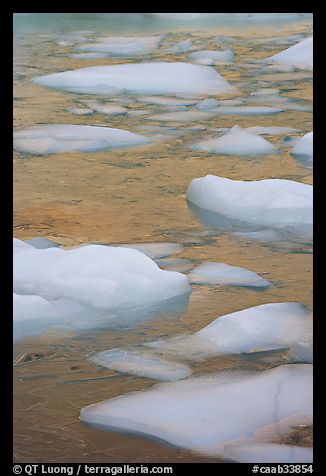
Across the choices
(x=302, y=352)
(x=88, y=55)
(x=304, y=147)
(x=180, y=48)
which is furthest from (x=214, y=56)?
(x=302, y=352)

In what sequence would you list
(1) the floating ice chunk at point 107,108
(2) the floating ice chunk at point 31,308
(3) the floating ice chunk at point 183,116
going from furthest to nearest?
(1) the floating ice chunk at point 107,108, (3) the floating ice chunk at point 183,116, (2) the floating ice chunk at point 31,308

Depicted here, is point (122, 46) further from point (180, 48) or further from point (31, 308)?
point (31, 308)

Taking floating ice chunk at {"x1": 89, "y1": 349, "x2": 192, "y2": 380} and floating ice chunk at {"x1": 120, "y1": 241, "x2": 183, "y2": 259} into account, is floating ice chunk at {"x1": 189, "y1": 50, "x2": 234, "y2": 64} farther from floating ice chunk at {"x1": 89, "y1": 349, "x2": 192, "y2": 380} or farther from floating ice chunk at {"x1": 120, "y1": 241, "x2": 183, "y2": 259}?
floating ice chunk at {"x1": 89, "y1": 349, "x2": 192, "y2": 380}

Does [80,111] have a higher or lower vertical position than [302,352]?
higher

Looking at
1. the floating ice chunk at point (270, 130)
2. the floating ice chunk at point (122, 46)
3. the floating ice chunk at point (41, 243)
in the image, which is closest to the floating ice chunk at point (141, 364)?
the floating ice chunk at point (41, 243)

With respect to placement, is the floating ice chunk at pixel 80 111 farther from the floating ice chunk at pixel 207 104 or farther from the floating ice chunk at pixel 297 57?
the floating ice chunk at pixel 297 57
